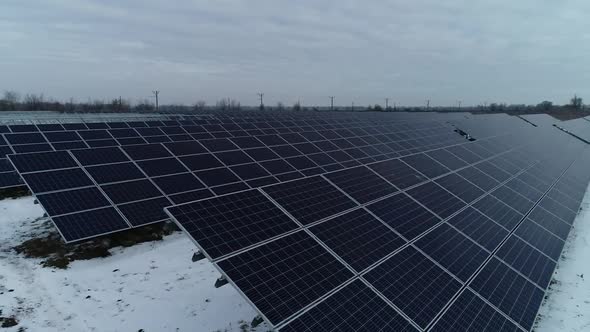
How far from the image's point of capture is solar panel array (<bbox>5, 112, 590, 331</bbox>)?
24.1 feet

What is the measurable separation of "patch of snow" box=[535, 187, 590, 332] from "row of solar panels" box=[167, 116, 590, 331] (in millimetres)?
1385

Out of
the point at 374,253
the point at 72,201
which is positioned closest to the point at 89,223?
the point at 72,201

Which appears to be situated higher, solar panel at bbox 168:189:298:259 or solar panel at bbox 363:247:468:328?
solar panel at bbox 168:189:298:259

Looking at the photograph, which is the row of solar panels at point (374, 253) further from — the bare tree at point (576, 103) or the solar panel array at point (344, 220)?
the bare tree at point (576, 103)

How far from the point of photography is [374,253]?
29.2 feet

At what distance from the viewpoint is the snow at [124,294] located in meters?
10.0

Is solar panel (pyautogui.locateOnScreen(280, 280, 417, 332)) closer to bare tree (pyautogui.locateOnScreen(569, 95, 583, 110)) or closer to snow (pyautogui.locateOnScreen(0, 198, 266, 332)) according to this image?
snow (pyautogui.locateOnScreen(0, 198, 266, 332))

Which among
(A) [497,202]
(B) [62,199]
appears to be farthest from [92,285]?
(A) [497,202]

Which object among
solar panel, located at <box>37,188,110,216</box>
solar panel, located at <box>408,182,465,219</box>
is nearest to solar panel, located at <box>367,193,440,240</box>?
solar panel, located at <box>408,182,465,219</box>

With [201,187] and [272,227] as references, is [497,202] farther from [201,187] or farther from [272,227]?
[201,187]

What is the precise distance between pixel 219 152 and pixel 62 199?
34.2ft

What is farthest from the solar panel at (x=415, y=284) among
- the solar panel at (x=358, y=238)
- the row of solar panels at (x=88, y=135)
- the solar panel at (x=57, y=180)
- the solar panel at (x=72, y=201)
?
the row of solar panels at (x=88, y=135)

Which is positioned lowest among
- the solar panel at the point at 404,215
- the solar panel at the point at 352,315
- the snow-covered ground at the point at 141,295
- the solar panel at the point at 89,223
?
the snow-covered ground at the point at 141,295

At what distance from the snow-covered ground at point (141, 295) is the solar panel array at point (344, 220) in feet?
4.88
